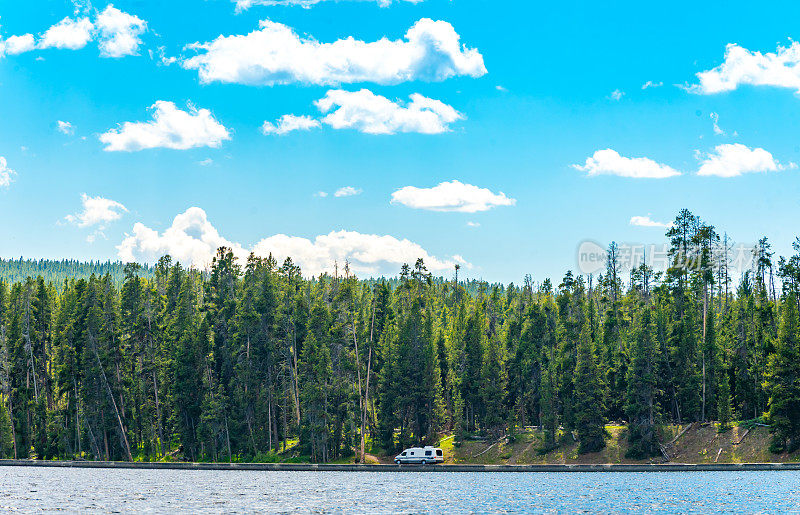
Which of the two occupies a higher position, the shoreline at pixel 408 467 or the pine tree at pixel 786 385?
the pine tree at pixel 786 385

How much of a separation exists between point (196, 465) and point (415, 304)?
35.8 metres

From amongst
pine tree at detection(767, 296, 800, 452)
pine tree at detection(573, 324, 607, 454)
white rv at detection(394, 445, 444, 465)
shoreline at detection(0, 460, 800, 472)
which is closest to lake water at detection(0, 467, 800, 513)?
shoreline at detection(0, 460, 800, 472)

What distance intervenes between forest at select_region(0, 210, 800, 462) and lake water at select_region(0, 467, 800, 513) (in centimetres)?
1846

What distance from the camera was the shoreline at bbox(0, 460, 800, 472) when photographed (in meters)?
82.4

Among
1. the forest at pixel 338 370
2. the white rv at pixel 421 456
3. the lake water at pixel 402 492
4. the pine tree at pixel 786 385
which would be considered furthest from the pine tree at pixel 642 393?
the white rv at pixel 421 456

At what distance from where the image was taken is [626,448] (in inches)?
3780

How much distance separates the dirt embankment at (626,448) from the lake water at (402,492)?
35.7ft

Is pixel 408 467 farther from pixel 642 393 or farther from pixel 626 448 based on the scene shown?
pixel 642 393

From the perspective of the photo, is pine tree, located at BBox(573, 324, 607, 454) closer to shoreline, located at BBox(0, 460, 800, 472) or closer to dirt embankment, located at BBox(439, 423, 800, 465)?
dirt embankment, located at BBox(439, 423, 800, 465)

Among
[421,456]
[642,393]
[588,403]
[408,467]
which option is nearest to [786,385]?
[642,393]

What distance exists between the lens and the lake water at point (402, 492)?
48.9 m

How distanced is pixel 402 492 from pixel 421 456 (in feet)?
110

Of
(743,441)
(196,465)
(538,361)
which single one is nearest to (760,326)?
(743,441)

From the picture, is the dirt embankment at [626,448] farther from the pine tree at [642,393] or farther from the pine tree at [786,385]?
the pine tree at [786,385]
